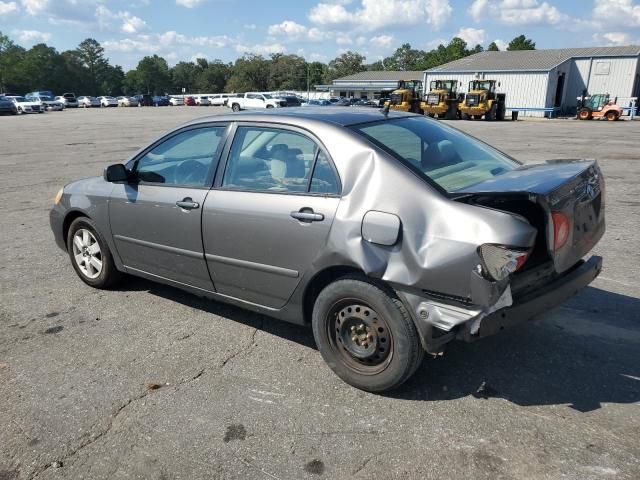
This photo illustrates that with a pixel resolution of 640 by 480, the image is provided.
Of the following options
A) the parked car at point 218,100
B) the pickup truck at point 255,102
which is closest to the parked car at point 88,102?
the parked car at point 218,100

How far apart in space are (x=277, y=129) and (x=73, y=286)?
2817 mm

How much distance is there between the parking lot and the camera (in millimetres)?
2559

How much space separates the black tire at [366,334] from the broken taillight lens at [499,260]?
0.55 metres

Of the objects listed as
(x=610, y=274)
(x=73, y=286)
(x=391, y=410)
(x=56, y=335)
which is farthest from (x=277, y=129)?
(x=610, y=274)

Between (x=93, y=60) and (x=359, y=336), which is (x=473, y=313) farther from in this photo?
(x=93, y=60)

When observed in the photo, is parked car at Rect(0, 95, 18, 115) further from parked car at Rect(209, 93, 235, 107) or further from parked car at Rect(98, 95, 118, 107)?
parked car at Rect(98, 95, 118, 107)

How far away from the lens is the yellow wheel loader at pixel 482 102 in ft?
115

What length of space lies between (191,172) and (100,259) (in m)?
1.49

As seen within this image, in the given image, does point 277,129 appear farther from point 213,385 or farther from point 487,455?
point 487,455

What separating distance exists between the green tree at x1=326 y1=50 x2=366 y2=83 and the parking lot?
128575 millimetres

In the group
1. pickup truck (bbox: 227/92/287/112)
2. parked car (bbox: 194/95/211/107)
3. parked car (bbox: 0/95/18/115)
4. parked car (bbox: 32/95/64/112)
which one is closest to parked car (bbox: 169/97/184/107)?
parked car (bbox: 194/95/211/107)

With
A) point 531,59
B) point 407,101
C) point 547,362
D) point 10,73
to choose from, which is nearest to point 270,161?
point 547,362

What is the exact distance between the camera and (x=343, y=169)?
10.2 ft

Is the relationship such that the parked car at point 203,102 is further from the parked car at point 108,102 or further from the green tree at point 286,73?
the green tree at point 286,73
